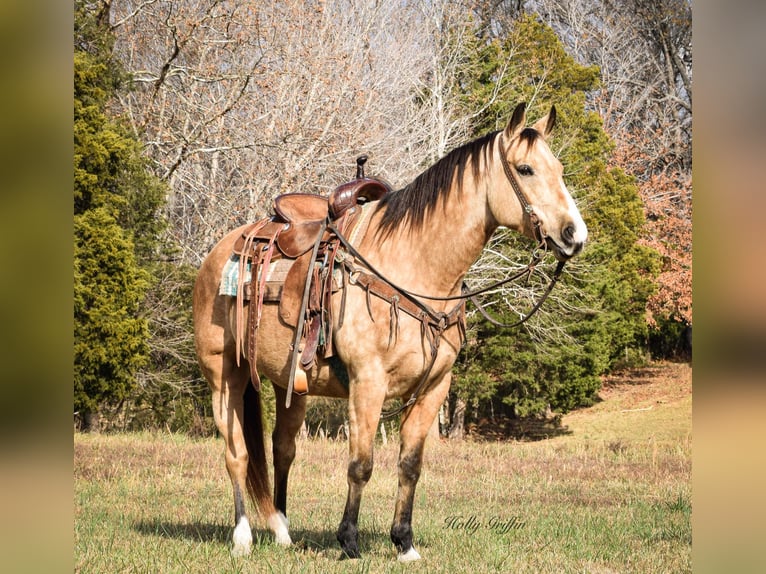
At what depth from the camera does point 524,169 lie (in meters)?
4.72

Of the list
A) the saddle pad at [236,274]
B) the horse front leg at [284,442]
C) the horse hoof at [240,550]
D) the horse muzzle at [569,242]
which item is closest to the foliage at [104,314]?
the saddle pad at [236,274]

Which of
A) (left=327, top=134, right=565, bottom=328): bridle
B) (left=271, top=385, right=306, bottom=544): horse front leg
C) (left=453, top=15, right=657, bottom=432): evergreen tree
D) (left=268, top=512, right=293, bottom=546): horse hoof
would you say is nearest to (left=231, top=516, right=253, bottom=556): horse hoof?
(left=268, top=512, right=293, bottom=546): horse hoof

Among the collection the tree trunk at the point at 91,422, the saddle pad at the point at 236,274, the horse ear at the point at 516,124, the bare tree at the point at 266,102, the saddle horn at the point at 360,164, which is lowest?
the tree trunk at the point at 91,422

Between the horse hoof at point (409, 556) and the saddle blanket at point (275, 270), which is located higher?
the saddle blanket at point (275, 270)

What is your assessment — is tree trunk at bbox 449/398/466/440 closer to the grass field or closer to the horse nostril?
the grass field

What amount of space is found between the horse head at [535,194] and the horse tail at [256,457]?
2.30 m

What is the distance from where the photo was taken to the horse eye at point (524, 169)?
4.70 metres

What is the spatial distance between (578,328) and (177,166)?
29.0 ft

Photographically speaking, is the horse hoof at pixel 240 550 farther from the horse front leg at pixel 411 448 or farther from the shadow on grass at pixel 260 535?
the horse front leg at pixel 411 448

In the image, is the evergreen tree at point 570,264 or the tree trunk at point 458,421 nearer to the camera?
the evergreen tree at point 570,264

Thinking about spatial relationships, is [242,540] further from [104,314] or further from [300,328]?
[104,314]

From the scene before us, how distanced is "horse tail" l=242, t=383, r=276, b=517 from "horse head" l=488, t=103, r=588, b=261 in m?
2.30
